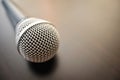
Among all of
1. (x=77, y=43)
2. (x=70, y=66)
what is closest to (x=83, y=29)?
(x=77, y=43)

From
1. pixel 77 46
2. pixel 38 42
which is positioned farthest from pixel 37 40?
pixel 77 46

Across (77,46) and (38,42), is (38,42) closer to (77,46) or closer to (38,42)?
(38,42)

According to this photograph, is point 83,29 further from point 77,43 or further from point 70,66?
point 70,66
